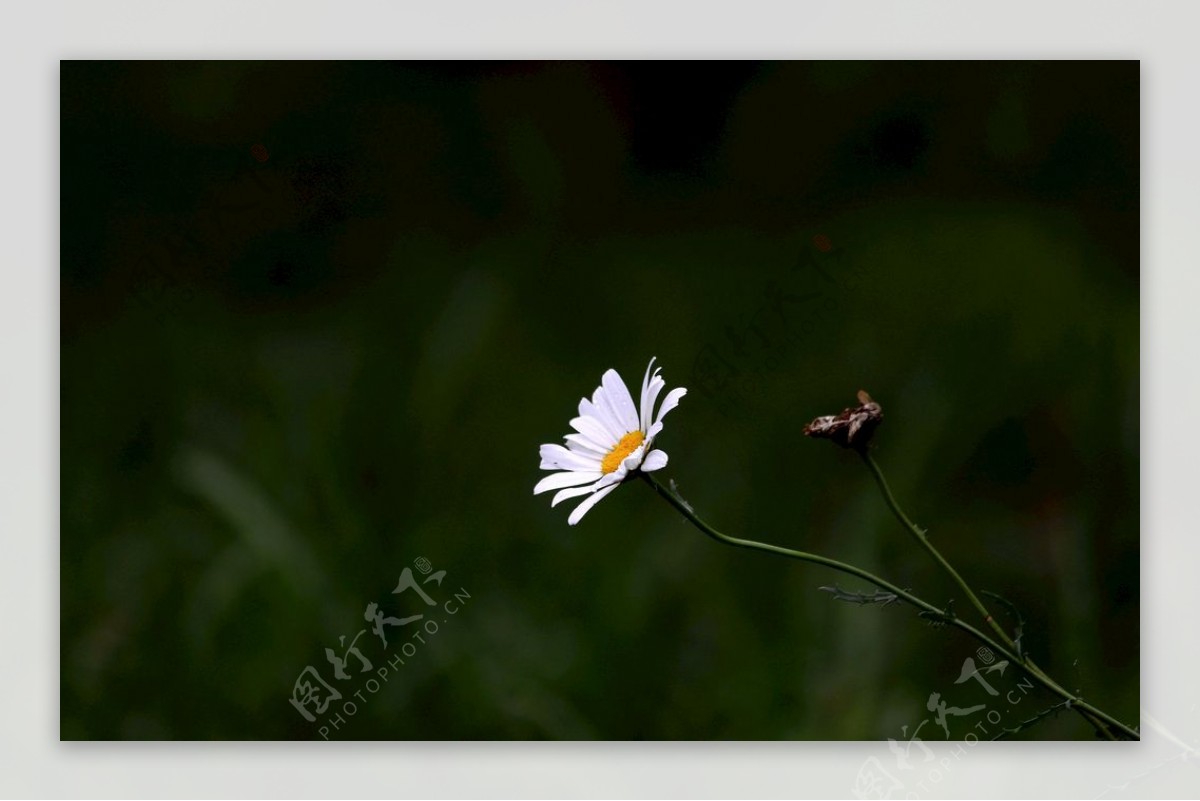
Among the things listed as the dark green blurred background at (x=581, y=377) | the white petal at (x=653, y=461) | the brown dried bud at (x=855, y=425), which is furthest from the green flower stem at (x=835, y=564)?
the dark green blurred background at (x=581, y=377)

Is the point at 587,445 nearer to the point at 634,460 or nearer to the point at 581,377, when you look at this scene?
the point at 634,460

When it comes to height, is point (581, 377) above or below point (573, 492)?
above

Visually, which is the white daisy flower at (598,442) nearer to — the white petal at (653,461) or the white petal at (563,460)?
the white petal at (563,460)

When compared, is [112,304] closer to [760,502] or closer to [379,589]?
[379,589]

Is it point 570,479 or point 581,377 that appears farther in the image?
point 581,377

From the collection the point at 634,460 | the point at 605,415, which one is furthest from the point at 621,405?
the point at 634,460

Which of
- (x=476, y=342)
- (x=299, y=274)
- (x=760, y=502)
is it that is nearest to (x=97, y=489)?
(x=299, y=274)

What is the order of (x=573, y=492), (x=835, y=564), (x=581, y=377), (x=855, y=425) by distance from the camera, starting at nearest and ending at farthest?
(x=835, y=564) → (x=855, y=425) → (x=573, y=492) → (x=581, y=377)
